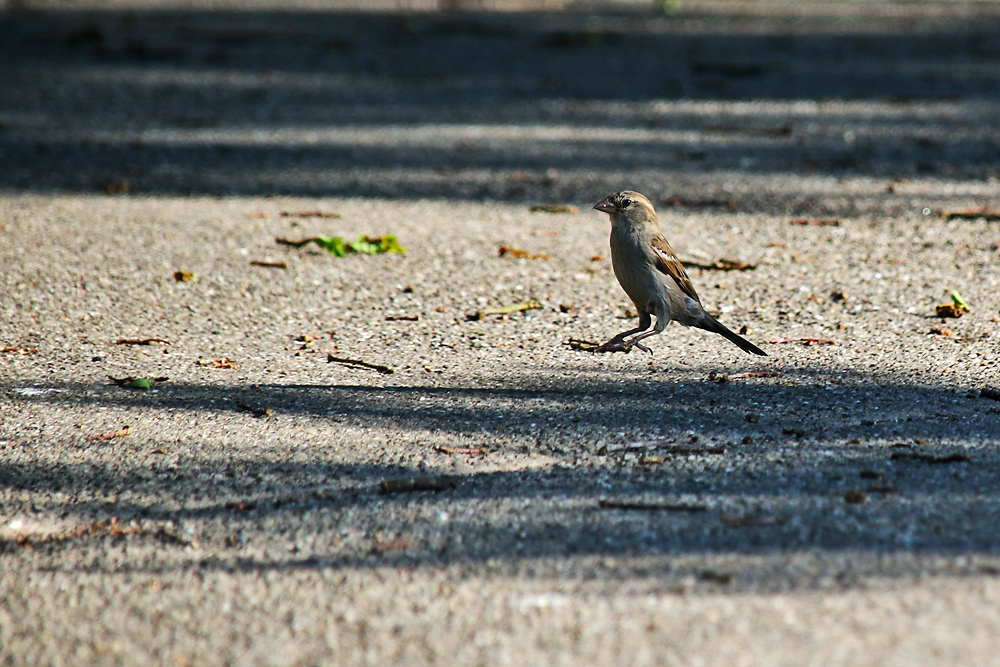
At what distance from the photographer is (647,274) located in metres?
5.41

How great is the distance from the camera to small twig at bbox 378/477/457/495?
3.98 meters

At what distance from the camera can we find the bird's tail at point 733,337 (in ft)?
17.9

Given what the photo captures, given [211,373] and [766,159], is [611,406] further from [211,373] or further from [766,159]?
[766,159]

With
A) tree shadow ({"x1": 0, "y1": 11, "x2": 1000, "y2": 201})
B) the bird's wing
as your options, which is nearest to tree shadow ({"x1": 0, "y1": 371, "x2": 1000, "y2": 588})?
the bird's wing

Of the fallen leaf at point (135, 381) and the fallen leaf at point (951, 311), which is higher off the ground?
the fallen leaf at point (951, 311)

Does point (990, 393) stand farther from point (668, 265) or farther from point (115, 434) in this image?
point (115, 434)

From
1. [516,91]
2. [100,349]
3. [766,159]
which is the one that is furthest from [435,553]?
[516,91]

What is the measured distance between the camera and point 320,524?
12.3 ft

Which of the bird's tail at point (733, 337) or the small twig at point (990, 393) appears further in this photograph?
the bird's tail at point (733, 337)

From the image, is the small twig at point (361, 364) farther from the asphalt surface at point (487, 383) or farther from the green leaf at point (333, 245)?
the green leaf at point (333, 245)

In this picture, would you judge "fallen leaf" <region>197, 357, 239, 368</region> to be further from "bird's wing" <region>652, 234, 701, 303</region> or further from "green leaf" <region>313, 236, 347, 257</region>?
"bird's wing" <region>652, 234, 701, 303</region>

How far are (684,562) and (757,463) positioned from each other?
861 mm

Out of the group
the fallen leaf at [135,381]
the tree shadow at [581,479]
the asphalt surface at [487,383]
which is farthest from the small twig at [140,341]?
the tree shadow at [581,479]

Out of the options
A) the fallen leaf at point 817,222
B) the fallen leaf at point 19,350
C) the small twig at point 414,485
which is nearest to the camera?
the small twig at point 414,485
